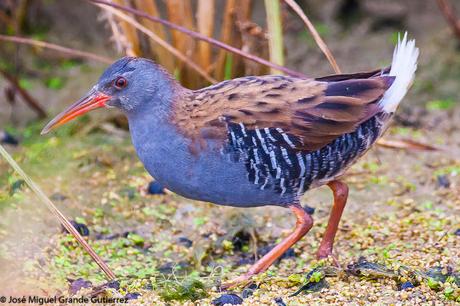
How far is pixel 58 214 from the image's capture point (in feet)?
12.5

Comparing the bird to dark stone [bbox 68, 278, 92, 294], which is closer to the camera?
dark stone [bbox 68, 278, 92, 294]

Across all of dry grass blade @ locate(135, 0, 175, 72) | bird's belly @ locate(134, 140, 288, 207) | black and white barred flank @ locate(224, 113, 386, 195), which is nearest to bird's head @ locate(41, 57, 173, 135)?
bird's belly @ locate(134, 140, 288, 207)

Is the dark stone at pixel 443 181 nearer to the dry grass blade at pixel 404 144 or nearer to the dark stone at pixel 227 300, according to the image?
the dry grass blade at pixel 404 144

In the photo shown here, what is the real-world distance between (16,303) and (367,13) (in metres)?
5.38

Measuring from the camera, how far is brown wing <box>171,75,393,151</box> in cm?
410

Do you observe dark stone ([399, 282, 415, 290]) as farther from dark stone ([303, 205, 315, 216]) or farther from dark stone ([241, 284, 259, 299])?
dark stone ([303, 205, 315, 216])

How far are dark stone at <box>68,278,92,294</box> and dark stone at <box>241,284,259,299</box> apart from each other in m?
0.73

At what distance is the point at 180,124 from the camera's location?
4.14 meters

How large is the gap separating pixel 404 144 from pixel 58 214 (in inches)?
110

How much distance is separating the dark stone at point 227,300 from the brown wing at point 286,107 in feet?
2.50

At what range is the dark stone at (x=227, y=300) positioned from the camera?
12.5 feet

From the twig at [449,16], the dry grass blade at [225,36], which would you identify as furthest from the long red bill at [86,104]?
the twig at [449,16]

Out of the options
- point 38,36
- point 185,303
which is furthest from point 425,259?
point 38,36

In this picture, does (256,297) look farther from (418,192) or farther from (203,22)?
(203,22)
